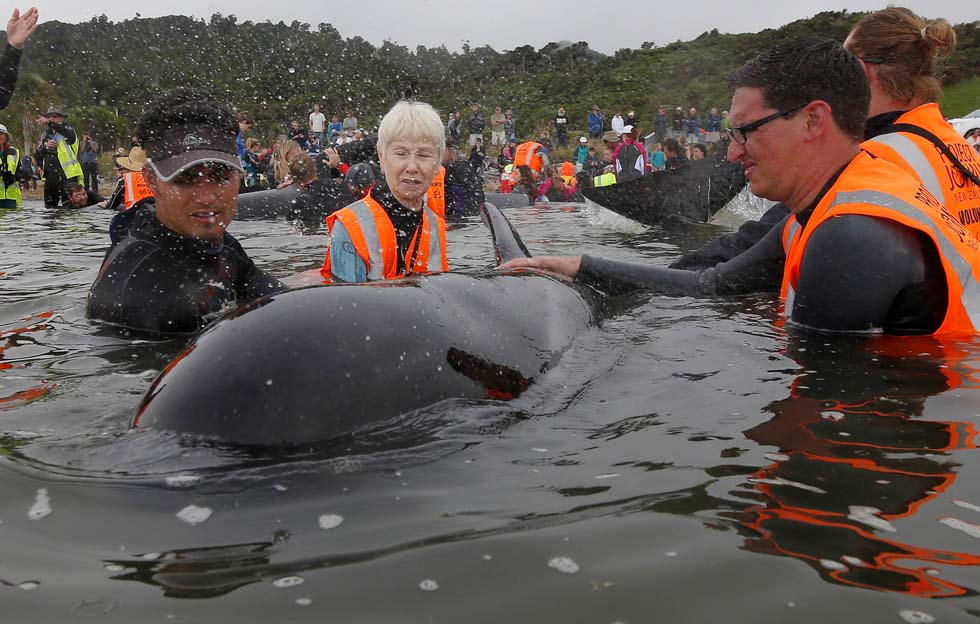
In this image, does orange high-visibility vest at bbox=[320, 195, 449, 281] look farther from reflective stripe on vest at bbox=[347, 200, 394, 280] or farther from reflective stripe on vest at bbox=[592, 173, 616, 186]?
reflective stripe on vest at bbox=[592, 173, 616, 186]

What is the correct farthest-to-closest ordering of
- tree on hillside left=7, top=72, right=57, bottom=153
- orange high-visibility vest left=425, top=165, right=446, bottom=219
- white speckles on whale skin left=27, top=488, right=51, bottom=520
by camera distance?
tree on hillside left=7, top=72, right=57, bottom=153
orange high-visibility vest left=425, top=165, right=446, bottom=219
white speckles on whale skin left=27, top=488, right=51, bottom=520

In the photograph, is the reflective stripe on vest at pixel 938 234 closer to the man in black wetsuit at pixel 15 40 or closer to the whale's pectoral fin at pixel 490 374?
the whale's pectoral fin at pixel 490 374

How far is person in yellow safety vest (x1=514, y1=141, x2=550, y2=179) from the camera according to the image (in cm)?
1956

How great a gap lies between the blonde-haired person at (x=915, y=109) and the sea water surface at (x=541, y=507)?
120 centimetres

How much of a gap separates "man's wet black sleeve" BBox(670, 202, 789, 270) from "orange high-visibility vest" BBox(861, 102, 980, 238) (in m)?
1.77

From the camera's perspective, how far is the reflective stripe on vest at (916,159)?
4.09 meters

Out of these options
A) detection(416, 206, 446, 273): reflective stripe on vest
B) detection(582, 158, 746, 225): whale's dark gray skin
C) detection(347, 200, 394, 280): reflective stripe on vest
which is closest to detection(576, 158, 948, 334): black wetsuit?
detection(416, 206, 446, 273): reflective stripe on vest

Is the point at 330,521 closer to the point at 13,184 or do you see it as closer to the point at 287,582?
the point at 287,582

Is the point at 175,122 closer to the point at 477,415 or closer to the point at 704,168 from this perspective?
the point at 477,415

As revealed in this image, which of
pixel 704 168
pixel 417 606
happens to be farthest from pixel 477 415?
pixel 704 168

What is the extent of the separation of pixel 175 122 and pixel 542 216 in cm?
1145

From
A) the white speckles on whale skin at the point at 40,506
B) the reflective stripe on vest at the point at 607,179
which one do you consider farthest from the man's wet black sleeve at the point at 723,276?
the reflective stripe on vest at the point at 607,179

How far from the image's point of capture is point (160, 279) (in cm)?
420

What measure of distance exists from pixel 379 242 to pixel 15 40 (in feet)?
16.0
